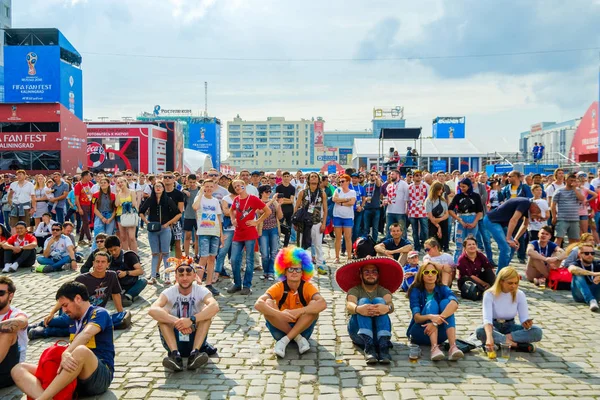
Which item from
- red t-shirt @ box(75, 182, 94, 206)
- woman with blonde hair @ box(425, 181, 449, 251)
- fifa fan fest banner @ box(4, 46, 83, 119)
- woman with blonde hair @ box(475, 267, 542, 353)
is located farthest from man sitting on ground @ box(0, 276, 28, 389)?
fifa fan fest banner @ box(4, 46, 83, 119)

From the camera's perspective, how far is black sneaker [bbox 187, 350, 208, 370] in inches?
217

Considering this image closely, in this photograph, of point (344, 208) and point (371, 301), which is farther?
point (344, 208)

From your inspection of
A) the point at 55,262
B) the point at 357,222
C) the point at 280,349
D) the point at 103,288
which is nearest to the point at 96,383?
the point at 280,349

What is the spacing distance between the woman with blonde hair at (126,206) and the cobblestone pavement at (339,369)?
3388 mm

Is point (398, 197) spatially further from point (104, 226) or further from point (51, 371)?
point (51, 371)

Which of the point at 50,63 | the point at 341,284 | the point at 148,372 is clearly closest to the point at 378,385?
the point at 341,284

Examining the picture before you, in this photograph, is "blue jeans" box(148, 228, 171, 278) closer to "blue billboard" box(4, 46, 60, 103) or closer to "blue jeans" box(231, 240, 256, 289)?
"blue jeans" box(231, 240, 256, 289)

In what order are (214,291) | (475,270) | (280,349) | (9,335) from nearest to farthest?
1. (9,335)
2. (280,349)
3. (475,270)
4. (214,291)

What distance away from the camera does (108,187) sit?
1127 cm

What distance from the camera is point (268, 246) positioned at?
9.96 m

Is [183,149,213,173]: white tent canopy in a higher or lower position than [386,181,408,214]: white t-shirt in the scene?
higher

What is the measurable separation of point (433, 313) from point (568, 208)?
6.12 meters

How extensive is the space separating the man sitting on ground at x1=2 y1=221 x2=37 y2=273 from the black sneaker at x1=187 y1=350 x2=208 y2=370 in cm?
750

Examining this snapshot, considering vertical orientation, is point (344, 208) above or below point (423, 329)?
above
